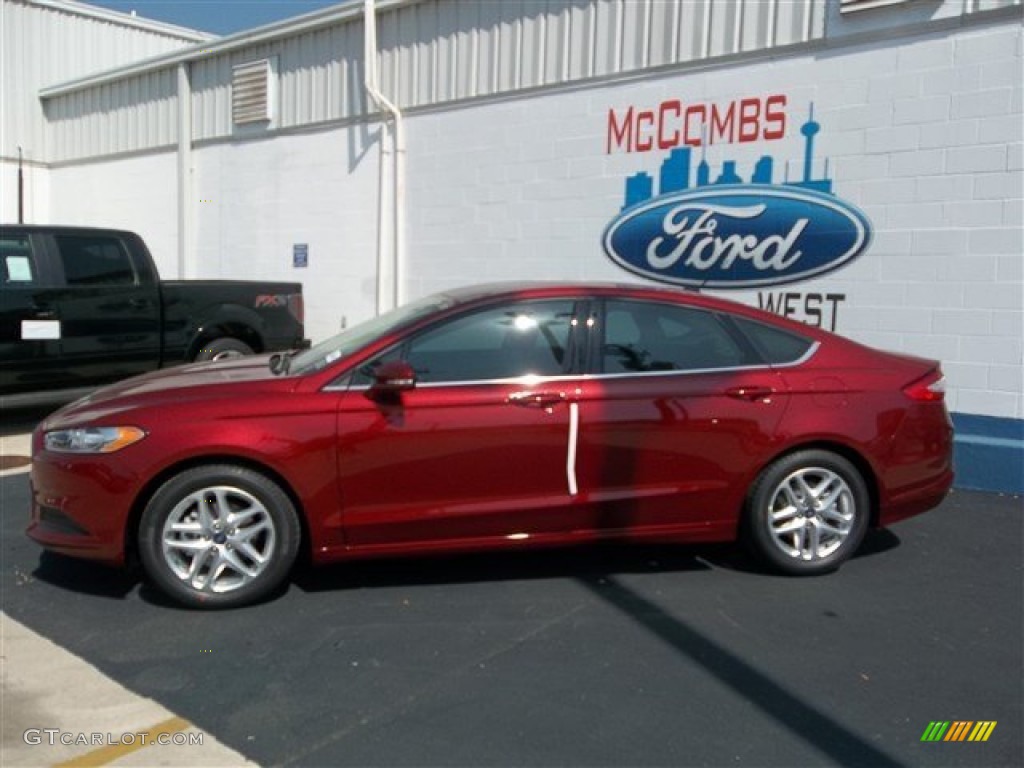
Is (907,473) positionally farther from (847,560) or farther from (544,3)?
(544,3)

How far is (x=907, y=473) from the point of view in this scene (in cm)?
498

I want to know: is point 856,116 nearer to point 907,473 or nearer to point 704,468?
point 907,473

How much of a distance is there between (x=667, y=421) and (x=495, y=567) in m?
1.24

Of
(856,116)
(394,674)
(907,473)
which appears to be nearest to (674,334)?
(907,473)

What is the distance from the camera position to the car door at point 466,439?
14.4ft

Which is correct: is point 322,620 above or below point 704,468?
below

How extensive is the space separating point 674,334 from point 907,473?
147cm

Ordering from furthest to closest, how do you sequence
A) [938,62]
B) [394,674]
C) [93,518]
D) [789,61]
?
1. [789,61]
2. [938,62]
3. [93,518]
4. [394,674]

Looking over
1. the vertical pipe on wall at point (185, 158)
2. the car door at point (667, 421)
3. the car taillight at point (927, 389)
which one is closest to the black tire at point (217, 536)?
the car door at point (667, 421)

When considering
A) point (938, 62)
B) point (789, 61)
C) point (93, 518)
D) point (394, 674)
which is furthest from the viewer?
point (789, 61)

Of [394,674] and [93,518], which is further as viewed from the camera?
[93,518]

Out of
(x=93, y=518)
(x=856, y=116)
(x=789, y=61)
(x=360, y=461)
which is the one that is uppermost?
(x=789, y=61)

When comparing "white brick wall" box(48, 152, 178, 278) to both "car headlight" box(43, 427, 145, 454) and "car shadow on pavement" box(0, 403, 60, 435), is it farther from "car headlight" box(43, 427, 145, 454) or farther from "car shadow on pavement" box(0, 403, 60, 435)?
"car headlight" box(43, 427, 145, 454)

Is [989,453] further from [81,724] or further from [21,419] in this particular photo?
[21,419]
